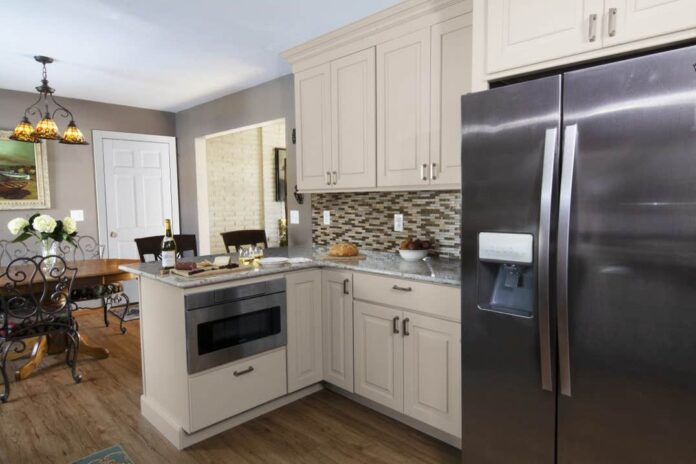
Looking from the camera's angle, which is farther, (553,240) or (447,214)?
(447,214)

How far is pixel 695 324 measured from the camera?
1.21 meters

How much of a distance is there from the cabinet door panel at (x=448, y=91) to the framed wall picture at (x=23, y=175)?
4.20 meters

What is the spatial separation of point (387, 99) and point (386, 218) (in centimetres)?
87

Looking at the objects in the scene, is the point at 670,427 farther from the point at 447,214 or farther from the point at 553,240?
the point at 447,214

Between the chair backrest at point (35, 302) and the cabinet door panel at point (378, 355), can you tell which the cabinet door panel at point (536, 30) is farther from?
the chair backrest at point (35, 302)

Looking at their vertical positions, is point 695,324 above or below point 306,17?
below

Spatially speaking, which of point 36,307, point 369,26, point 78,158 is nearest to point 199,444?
point 36,307

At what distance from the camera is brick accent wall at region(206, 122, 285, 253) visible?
17.0 feet

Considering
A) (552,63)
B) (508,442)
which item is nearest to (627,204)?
(552,63)

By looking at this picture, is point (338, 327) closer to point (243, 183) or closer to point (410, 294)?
point (410, 294)

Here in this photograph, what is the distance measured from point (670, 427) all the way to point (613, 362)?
223mm

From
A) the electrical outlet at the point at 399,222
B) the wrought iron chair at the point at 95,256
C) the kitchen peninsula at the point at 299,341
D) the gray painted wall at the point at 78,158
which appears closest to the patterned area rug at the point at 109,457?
the kitchen peninsula at the point at 299,341

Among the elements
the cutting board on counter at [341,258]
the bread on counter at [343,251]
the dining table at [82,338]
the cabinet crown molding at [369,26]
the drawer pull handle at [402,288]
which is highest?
the cabinet crown molding at [369,26]

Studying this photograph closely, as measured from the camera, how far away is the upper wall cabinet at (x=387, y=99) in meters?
2.30
